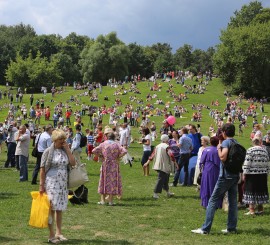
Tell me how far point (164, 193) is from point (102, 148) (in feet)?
8.78

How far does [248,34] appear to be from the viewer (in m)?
62.5

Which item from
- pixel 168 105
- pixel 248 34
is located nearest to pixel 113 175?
pixel 168 105

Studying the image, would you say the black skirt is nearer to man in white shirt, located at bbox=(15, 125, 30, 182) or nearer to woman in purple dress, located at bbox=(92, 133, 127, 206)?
woman in purple dress, located at bbox=(92, 133, 127, 206)

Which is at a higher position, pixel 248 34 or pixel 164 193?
pixel 248 34

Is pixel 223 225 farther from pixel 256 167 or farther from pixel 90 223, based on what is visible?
pixel 90 223

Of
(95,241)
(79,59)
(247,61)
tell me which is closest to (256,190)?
(95,241)

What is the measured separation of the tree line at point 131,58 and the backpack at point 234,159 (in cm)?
5512

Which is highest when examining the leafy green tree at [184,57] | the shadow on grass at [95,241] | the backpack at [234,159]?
the leafy green tree at [184,57]

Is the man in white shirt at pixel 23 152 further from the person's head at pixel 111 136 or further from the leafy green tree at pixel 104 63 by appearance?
the leafy green tree at pixel 104 63

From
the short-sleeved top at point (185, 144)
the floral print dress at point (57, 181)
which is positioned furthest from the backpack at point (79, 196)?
the short-sleeved top at point (185, 144)

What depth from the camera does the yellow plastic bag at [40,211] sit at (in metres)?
7.00

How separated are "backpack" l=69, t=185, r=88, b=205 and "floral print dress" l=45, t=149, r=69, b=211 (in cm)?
236

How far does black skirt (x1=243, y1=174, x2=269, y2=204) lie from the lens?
9.55 meters

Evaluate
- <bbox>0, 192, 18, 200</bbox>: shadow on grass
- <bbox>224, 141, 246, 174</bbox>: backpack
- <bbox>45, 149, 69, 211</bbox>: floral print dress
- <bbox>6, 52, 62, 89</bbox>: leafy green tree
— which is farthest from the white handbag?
<bbox>6, 52, 62, 89</bbox>: leafy green tree
